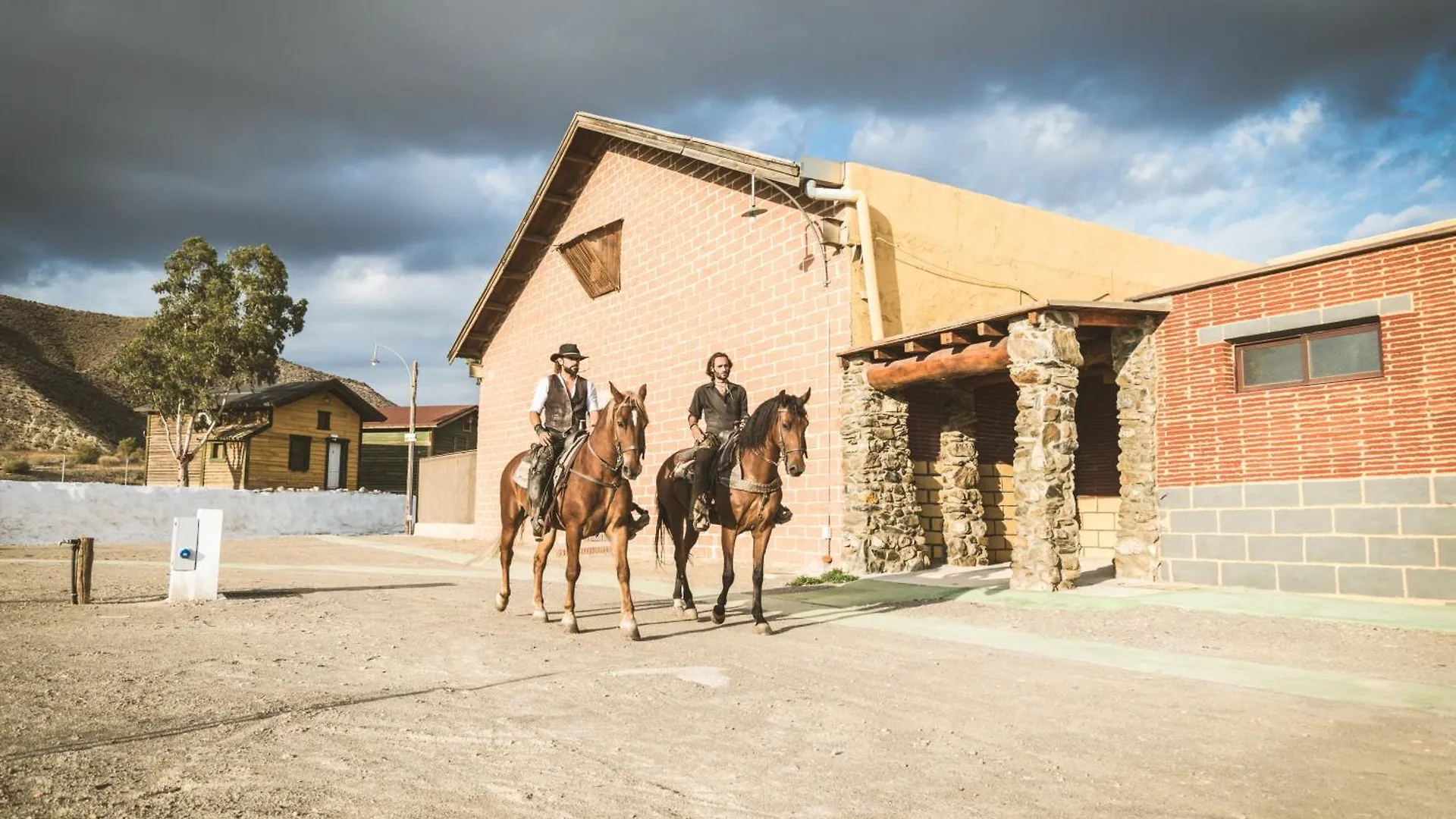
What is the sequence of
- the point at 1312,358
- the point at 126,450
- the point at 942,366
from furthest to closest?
the point at 126,450
the point at 942,366
the point at 1312,358

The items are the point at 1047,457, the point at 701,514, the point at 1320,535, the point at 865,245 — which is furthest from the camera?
the point at 865,245

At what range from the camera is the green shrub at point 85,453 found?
55.2m

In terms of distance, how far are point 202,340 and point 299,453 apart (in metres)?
6.71

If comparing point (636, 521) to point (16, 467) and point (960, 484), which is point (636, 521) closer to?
point (960, 484)

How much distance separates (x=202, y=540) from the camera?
1066cm

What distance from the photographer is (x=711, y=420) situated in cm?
983

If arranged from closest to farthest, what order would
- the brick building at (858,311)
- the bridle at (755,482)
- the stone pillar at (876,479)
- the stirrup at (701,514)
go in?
1. the bridle at (755,482)
2. the stirrup at (701,514)
3. the stone pillar at (876,479)
4. the brick building at (858,311)

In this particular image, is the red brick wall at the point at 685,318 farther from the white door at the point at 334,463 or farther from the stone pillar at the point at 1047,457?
the white door at the point at 334,463

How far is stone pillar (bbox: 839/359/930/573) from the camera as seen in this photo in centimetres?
1412

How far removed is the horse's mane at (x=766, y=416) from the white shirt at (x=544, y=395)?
1.64 m

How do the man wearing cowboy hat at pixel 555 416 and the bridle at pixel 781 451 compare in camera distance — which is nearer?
the bridle at pixel 781 451

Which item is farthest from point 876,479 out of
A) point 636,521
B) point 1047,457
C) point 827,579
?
point 636,521

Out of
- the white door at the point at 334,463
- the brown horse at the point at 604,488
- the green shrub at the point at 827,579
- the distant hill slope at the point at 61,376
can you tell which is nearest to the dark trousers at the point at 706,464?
the brown horse at the point at 604,488

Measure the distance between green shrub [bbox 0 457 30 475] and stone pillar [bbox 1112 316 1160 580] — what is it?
56.3m
